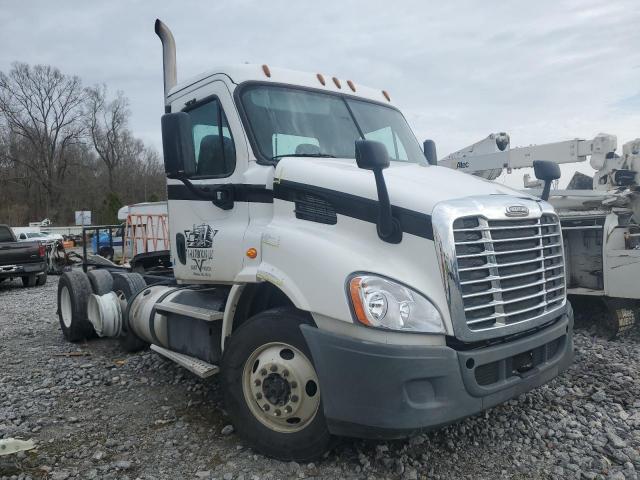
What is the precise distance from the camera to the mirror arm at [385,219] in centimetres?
316

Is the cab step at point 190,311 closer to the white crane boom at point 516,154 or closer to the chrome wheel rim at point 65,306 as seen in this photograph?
the chrome wheel rim at point 65,306

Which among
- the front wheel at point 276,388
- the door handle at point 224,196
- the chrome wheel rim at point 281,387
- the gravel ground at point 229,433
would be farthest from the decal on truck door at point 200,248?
the gravel ground at point 229,433

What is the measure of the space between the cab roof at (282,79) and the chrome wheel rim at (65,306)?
12.0ft

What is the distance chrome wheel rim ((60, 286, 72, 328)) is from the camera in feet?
23.4

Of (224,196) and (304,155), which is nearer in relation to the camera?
(304,155)

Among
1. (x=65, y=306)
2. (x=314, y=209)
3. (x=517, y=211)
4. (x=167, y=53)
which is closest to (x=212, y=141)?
(x=314, y=209)

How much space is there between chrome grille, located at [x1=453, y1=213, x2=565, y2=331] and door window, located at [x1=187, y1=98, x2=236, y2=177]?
1.96 metres

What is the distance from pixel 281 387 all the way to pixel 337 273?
900 millimetres

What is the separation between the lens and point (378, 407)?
9.66 ft

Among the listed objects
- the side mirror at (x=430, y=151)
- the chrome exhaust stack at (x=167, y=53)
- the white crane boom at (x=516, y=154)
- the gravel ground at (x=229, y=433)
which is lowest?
the gravel ground at (x=229, y=433)

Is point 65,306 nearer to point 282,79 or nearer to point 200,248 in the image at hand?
point 200,248

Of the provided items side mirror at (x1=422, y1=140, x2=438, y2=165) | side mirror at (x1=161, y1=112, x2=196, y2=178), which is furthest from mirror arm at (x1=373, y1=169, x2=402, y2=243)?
side mirror at (x1=422, y1=140, x2=438, y2=165)

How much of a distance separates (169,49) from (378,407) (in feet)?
14.1

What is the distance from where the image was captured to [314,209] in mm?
3580
